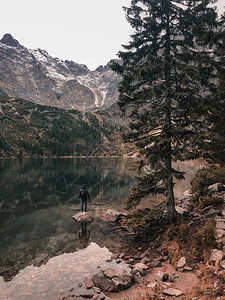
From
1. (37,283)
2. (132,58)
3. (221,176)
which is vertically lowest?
(37,283)

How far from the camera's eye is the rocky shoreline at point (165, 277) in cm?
763

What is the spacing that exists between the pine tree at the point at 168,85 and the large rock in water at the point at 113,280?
208 inches

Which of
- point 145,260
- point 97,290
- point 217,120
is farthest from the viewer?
point 217,120

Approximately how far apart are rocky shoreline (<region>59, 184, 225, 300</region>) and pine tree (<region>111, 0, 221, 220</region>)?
12.2ft

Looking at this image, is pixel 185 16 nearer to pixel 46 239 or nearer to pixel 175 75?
pixel 175 75

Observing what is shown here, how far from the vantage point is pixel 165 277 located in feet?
29.3

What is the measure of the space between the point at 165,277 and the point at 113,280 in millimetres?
2197

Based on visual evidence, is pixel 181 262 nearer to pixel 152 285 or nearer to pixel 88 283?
pixel 152 285

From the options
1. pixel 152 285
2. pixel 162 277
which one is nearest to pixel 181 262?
pixel 162 277

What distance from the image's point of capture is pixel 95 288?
9109mm

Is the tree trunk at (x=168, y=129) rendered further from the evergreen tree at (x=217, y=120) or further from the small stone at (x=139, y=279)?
the small stone at (x=139, y=279)

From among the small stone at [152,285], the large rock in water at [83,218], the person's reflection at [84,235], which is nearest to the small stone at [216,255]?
the small stone at [152,285]

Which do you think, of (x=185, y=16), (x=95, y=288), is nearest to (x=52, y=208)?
(x=95, y=288)

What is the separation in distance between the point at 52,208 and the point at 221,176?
19.1 meters
